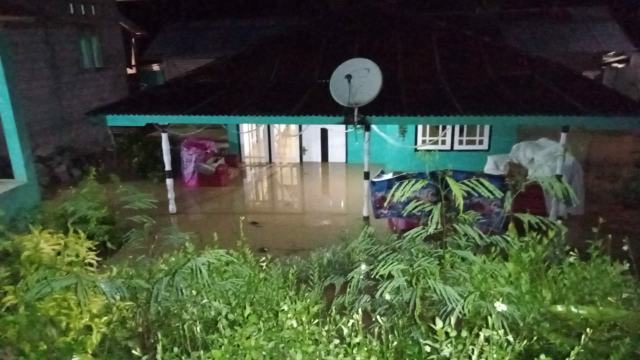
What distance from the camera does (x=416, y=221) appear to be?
679cm

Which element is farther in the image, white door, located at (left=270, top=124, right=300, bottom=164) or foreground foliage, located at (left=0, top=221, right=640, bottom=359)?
white door, located at (left=270, top=124, right=300, bottom=164)

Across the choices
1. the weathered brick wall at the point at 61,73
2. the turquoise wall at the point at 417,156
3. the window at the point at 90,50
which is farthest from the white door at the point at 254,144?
the window at the point at 90,50

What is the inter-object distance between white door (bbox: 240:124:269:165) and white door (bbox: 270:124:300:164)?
195 millimetres

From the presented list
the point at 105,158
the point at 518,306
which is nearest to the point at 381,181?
the point at 518,306

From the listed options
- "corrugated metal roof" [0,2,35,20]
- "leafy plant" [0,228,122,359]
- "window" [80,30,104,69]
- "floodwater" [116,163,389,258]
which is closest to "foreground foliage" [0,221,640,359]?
"leafy plant" [0,228,122,359]

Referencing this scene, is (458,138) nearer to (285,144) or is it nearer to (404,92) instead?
(404,92)

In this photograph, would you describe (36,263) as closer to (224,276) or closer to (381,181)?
(224,276)

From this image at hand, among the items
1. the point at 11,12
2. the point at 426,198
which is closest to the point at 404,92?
the point at 426,198

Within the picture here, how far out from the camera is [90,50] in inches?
482

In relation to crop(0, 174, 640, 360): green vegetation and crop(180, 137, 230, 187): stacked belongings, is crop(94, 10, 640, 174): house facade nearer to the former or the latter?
crop(180, 137, 230, 187): stacked belongings

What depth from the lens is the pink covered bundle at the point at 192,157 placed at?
32.2 feet

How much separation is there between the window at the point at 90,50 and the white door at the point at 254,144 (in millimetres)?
4333

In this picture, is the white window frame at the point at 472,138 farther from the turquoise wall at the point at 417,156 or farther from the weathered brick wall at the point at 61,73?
the weathered brick wall at the point at 61,73

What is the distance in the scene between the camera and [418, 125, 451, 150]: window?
9.85 m
